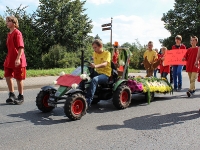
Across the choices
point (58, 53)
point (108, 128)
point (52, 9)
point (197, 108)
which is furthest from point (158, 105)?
point (52, 9)

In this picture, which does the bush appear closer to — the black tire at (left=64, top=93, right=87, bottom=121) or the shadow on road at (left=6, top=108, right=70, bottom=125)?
the shadow on road at (left=6, top=108, right=70, bottom=125)

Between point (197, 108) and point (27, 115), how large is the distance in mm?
3865

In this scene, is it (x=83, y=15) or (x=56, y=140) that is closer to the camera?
(x=56, y=140)

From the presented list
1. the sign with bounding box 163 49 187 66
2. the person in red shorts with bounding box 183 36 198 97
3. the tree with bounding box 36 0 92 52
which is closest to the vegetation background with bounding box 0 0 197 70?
the tree with bounding box 36 0 92 52

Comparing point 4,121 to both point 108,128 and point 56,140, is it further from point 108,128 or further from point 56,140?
point 108,128

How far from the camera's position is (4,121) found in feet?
16.7

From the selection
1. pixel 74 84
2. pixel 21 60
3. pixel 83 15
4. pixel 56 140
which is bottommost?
pixel 56 140

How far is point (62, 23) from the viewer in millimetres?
27234

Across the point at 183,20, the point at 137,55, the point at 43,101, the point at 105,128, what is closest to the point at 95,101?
the point at 43,101

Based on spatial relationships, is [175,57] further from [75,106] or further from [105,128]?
[105,128]

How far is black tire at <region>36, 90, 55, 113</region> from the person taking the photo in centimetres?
569

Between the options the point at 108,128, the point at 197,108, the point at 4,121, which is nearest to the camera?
the point at 108,128

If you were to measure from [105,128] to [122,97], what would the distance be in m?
1.74

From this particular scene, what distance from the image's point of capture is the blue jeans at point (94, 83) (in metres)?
5.58
